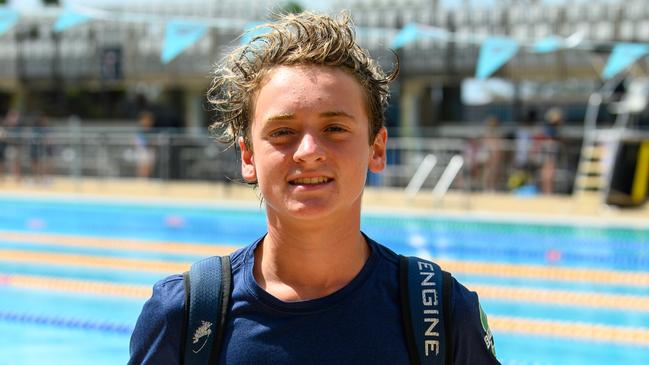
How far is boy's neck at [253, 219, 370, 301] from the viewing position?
1780 mm

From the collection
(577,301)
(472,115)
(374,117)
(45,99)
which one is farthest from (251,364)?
(45,99)

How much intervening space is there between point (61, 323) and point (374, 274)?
590 cm

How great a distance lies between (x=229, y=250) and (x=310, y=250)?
29.5 feet

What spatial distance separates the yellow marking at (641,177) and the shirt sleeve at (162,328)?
12795 millimetres

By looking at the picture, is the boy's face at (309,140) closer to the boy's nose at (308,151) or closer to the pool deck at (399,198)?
the boy's nose at (308,151)

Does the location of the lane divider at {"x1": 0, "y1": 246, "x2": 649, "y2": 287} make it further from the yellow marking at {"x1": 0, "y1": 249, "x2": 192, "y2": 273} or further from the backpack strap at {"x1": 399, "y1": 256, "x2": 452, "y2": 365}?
the backpack strap at {"x1": 399, "y1": 256, "x2": 452, "y2": 365}

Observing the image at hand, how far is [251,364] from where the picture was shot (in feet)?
5.52

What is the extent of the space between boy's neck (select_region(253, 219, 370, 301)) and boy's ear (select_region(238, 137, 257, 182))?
0.13 metres

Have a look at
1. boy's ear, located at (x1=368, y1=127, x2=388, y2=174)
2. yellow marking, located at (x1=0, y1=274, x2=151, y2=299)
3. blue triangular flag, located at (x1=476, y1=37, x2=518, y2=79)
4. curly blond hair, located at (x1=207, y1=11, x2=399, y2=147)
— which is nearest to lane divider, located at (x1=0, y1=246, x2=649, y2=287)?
yellow marking, located at (x1=0, y1=274, x2=151, y2=299)

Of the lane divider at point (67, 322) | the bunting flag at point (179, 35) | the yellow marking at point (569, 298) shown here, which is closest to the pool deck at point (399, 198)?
the bunting flag at point (179, 35)

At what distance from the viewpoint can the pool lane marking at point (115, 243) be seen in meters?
10.9

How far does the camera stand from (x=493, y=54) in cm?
1469

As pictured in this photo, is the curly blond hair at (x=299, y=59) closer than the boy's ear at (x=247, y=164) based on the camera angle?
Yes

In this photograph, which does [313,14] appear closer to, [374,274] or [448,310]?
[374,274]
